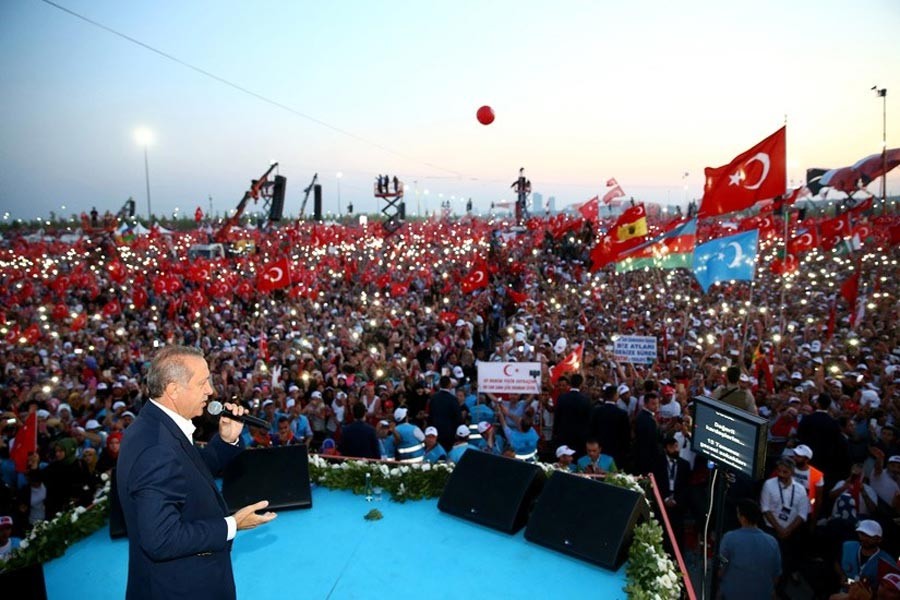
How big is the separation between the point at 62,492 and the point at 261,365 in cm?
622

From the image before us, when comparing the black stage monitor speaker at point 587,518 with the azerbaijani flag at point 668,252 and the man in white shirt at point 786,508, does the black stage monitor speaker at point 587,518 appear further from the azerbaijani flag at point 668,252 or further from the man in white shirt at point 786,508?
the azerbaijani flag at point 668,252

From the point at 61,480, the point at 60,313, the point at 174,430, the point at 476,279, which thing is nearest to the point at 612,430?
the point at 174,430

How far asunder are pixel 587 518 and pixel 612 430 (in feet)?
11.9

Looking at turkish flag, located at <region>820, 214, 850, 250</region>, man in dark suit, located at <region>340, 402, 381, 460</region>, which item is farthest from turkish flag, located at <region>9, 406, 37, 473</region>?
turkish flag, located at <region>820, 214, 850, 250</region>

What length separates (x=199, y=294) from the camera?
19.7 m

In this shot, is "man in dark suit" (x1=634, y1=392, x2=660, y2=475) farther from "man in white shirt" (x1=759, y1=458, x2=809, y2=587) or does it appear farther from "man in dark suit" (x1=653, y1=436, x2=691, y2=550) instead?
"man in white shirt" (x1=759, y1=458, x2=809, y2=587)

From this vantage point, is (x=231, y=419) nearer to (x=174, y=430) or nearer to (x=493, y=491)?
(x=174, y=430)

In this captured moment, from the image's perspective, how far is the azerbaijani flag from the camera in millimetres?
15859

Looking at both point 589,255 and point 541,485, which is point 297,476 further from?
point 589,255

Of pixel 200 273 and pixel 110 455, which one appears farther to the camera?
pixel 200 273

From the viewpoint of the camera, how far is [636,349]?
36.8 feet

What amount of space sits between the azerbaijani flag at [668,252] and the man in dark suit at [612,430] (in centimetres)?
888

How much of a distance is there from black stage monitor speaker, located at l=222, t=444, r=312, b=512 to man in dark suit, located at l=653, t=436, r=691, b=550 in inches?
175

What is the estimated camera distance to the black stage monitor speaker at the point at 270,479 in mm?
5277
